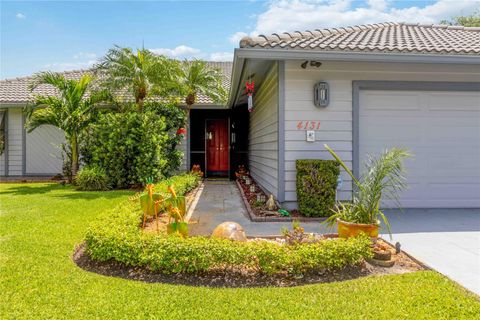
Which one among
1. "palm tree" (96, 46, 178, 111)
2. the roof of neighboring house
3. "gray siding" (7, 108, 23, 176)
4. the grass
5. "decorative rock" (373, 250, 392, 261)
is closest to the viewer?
the grass

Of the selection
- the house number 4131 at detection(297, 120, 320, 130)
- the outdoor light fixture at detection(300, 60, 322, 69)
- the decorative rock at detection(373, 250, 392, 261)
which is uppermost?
the outdoor light fixture at detection(300, 60, 322, 69)

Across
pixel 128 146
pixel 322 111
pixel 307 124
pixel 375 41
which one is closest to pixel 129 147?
pixel 128 146

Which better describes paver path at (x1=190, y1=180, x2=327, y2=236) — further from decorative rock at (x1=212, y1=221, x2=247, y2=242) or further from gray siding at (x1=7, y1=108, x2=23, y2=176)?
gray siding at (x1=7, y1=108, x2=23, y2=176)

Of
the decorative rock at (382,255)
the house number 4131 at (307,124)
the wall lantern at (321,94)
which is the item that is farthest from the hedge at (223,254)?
the wall lantern at (321,94)

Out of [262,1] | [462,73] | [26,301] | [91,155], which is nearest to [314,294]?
[26,301]

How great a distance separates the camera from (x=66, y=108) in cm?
930

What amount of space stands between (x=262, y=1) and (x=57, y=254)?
25.8ft

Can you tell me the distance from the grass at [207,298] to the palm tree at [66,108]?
6690mm

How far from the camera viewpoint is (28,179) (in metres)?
11.9

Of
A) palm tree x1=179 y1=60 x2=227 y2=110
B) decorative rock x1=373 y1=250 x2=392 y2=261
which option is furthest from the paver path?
palm tree x1=179 y1=60 x2=227 y2=110

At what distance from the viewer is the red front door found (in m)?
13.7

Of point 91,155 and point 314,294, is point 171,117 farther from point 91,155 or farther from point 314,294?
point 314,294

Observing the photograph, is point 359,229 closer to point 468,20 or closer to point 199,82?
point 199,82

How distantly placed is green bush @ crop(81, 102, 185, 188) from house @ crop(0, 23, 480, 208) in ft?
11.0
